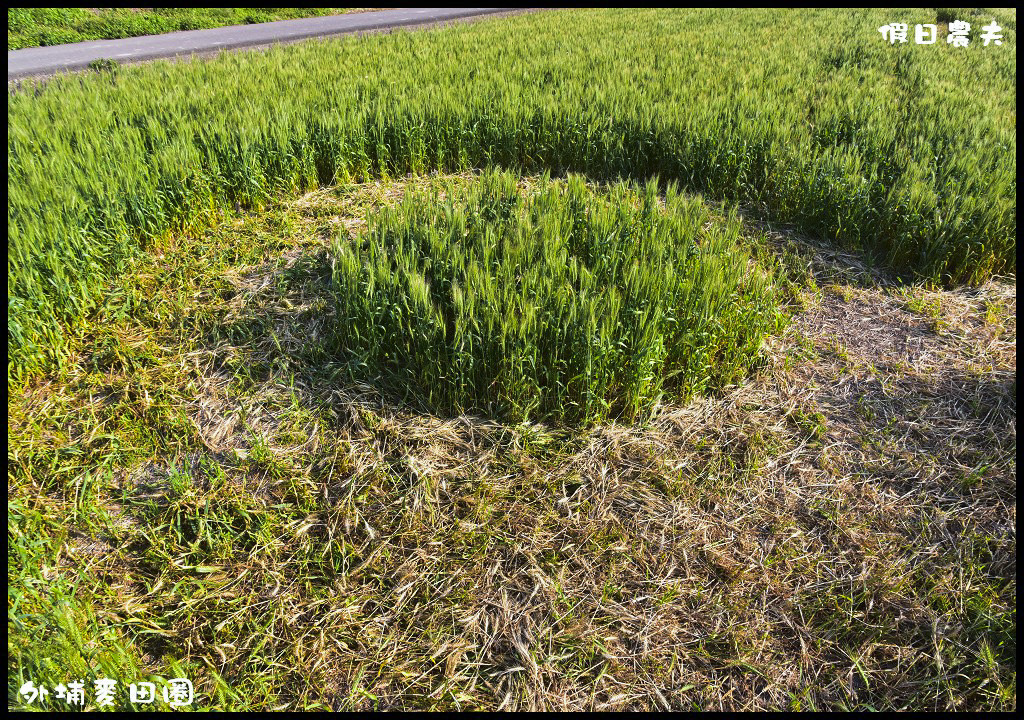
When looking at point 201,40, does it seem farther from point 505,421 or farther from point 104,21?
point 505,421

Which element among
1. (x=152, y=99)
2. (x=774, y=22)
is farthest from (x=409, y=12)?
(x=152, y=99)

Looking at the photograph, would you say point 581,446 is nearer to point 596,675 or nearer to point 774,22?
point 596,675

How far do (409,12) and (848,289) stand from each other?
14385mm

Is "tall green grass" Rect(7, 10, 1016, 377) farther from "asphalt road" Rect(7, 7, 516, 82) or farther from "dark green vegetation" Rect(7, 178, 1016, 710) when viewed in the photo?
"asphalt road" Rect(7, 7, 516, 82)

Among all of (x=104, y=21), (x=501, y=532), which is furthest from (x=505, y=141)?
(x=104, y=21)

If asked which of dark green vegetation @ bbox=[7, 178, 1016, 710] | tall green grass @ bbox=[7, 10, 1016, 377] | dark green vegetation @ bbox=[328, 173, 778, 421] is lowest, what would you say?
dark green vegetation @ bbox=[7, 178, 1016, 710]

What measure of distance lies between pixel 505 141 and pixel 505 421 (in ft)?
9.20

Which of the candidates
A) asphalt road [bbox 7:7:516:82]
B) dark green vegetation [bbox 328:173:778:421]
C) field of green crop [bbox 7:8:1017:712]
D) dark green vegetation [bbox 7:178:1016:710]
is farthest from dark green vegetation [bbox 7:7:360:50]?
dark green vegetation [bbox 328:173:778:421]

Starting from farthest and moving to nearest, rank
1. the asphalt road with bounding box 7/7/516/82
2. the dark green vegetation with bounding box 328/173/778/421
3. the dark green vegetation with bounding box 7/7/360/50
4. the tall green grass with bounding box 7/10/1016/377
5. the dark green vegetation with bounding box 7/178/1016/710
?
the dark green vegetation with bounding box 7/7/360/50 < the asphalt road with bounding box 7/7/516/82 < the tall green grass with bounding box 7/10/1016/377 < the dark green vegetation with bounding box 328/173/778/421 < the dark green vegetation with bounding box 7/178/1016/710

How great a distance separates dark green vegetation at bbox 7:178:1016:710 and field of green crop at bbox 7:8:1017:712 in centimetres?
1

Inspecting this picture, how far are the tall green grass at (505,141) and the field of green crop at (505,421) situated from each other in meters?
0.03

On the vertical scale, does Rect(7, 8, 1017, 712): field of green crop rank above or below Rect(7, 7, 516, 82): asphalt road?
below

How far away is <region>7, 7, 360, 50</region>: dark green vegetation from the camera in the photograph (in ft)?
33.2

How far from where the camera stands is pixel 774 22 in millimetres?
9555
